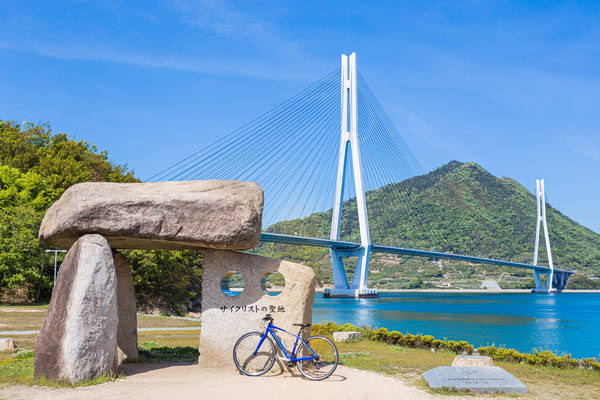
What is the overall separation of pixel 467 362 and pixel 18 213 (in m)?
20.7

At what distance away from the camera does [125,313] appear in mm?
8023

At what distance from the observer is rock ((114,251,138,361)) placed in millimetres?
7973

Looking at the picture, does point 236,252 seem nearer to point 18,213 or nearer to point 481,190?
point 18,213

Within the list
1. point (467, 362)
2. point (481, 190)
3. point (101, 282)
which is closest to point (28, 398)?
point (101, 282)

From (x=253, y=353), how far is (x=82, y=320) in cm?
214

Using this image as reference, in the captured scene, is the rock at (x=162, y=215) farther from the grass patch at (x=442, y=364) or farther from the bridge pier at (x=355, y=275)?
the bridge pier at (x=355, y=275)

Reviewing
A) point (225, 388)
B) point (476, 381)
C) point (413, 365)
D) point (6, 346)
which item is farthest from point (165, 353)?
point (476, 381)

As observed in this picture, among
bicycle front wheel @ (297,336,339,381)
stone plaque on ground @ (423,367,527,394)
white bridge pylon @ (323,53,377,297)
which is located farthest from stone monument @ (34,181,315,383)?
white bridge pylon @ (323,53,377,297)

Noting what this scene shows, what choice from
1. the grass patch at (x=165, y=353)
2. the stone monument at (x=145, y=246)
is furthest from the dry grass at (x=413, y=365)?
the stone monument at (x=145, y=246)

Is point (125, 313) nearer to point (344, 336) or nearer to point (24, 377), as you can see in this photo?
point (24, 377)

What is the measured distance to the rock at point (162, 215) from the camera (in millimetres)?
6617

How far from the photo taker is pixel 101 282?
6.43m

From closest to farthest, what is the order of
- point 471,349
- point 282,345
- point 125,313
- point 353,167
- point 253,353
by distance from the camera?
point 282,345, point 253,353, point 125,313, point 471,349, point 353,167

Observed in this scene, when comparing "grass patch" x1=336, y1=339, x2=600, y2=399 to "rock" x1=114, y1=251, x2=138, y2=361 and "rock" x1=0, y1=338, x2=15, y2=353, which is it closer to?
"rock" x1=114, y1=251, x2=138, y2=361
